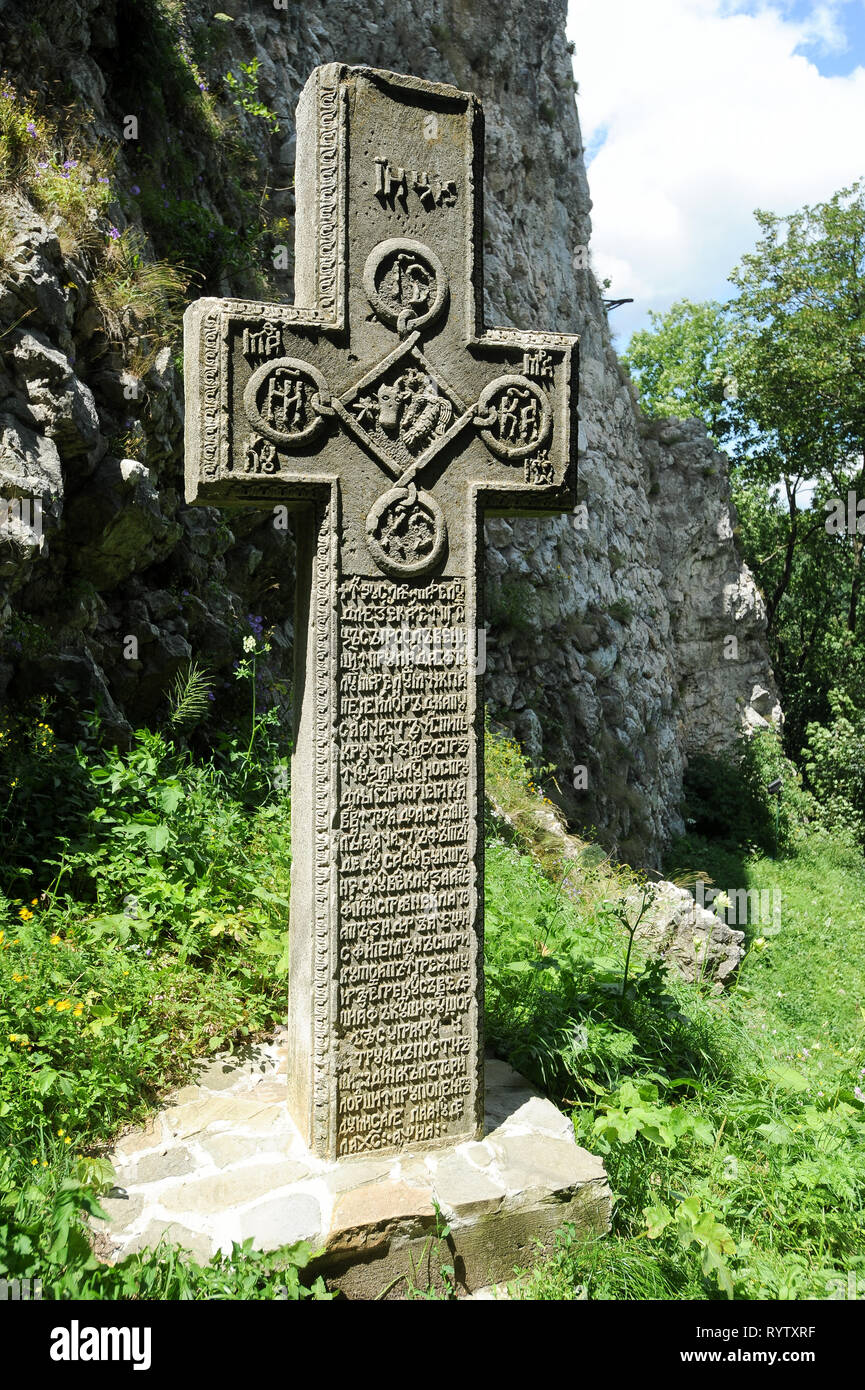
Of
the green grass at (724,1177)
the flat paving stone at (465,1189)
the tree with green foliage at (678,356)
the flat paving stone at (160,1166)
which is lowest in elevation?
the green grass at (724,1177)

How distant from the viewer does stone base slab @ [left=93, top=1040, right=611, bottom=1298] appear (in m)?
2.77

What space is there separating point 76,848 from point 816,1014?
24.0 feet

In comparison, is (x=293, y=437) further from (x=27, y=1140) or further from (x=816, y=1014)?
(x=816, y=1014)

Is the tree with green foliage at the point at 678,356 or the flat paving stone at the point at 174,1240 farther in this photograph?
the tree with green foliage at the point at 678,356

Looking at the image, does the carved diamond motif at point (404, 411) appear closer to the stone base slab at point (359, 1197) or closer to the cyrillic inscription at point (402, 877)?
the cyrillic inscription at point (402, 877)

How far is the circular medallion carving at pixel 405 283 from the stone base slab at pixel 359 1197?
274 centimetres

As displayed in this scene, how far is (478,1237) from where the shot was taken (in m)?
2.93

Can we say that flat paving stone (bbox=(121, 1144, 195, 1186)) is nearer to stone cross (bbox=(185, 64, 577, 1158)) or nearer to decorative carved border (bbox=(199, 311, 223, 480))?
stone cross (bbox=(185, 64, 577, 1158))

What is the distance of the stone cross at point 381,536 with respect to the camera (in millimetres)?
3064

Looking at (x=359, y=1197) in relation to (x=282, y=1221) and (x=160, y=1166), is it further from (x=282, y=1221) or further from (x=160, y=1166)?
(x=160, y=1166)

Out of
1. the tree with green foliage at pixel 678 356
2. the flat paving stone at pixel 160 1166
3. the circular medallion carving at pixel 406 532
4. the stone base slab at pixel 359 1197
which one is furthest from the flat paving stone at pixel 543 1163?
the tree with green foliage at pixel 678 356

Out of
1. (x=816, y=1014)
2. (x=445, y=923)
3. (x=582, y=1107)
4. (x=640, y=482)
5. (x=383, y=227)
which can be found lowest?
(x=816, y=1014)

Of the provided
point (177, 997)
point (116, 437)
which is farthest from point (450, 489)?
point (116, 437)

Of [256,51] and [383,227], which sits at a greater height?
[256,51]
